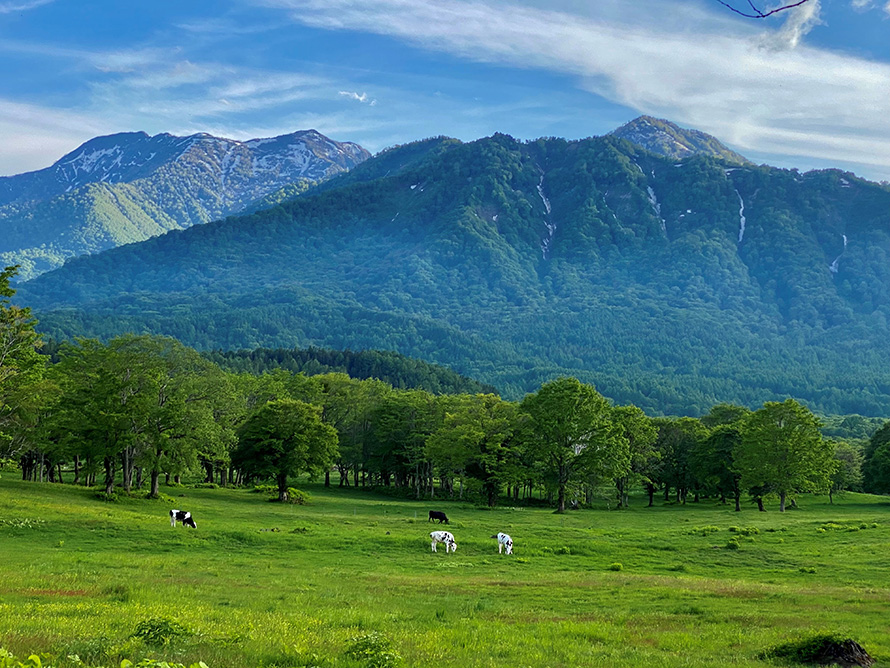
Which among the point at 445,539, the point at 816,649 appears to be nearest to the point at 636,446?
the point at 445,539

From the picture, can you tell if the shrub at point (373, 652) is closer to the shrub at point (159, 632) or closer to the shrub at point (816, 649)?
the shrub at point (159, 632)

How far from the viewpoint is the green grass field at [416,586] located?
1446cm

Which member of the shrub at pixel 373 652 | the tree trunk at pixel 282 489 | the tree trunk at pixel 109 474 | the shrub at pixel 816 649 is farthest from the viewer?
the tree trunk at pixel 282 489

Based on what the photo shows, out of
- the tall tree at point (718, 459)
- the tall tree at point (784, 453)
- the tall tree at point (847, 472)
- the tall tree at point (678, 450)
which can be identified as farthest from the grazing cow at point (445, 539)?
the tall tree at point (847, 472)

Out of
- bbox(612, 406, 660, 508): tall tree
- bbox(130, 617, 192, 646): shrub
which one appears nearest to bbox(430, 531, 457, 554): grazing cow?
bbox(130, 617, 192, 646): shrub

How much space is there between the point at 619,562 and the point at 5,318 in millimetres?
41469

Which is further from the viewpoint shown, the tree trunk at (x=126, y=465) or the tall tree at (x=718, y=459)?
the tall tree at (x=718, y=459)

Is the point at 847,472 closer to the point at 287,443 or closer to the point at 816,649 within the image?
the point at 287,443

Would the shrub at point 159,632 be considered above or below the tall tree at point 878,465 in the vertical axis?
above

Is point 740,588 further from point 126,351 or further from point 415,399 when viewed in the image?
point 415,399

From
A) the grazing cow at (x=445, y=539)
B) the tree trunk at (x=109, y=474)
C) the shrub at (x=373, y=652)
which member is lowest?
the grazing cow at (x=445, y=539)

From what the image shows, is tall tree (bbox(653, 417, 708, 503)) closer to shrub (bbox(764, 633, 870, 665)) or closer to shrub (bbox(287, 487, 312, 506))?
shrub (bbox(287, 487, 312, 506))

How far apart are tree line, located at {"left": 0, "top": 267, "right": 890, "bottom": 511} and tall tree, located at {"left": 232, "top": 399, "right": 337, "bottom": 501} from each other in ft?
0.59

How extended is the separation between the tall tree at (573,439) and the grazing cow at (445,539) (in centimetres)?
3427
